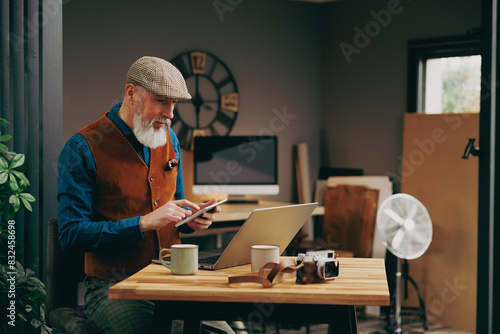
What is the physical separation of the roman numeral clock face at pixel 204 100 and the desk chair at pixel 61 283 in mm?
2600

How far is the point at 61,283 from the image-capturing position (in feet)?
7.62

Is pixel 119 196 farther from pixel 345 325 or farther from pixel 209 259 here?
pixel 345 325

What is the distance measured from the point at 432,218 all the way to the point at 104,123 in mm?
3161

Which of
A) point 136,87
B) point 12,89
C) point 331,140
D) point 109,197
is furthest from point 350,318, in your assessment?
point 331,140

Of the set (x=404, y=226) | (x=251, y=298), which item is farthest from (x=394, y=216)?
(x=251, y=298)

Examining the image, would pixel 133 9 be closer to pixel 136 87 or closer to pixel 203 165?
pixel 203 165

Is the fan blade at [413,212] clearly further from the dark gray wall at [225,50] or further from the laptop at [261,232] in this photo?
the laptop at [261,232]

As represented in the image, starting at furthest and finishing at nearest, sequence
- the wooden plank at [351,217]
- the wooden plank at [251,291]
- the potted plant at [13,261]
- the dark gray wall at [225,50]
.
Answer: the wooden plank at [351,217] → the dark gray wall at [225,50] → the potted plant at [13,261] → the wooden plank at [251,291]

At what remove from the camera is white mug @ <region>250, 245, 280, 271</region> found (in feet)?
6.17

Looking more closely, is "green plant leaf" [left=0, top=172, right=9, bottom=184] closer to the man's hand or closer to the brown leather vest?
the brown leather vest

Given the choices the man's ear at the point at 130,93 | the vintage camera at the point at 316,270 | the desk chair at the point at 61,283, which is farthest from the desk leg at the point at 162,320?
the man's ear at the point at 130,93

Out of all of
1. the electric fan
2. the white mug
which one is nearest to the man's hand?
the white mug

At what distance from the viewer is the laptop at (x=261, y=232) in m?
1.88

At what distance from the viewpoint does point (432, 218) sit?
4.77 m
